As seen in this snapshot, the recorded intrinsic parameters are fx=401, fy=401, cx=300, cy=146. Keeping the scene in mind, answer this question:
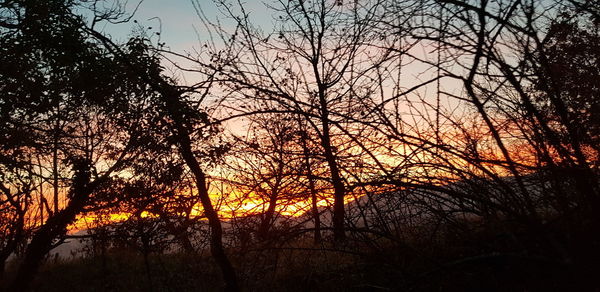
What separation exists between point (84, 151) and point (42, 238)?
232cm

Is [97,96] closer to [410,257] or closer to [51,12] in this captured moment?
[51,12]

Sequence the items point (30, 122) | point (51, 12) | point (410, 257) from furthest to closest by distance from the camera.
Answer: point (30, 122)
point (51, 12)
point (410, 257)

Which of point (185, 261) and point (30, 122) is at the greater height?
point (30, 122)

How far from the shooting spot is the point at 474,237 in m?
2.47

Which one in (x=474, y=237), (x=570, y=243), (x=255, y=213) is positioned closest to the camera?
(x=570, y=243)

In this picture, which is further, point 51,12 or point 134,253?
point 134,253

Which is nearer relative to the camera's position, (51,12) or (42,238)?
(51,12)

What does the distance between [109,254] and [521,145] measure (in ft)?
45.7

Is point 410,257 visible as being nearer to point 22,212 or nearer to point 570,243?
point 570,243

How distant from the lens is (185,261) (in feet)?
39.7

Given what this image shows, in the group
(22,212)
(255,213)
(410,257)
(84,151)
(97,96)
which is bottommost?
(410,257)

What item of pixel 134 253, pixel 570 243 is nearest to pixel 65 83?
pixel 134 253

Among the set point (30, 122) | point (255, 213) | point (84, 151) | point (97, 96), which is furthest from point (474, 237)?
point (84, 151)

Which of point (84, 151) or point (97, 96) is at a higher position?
point (97, 96)
